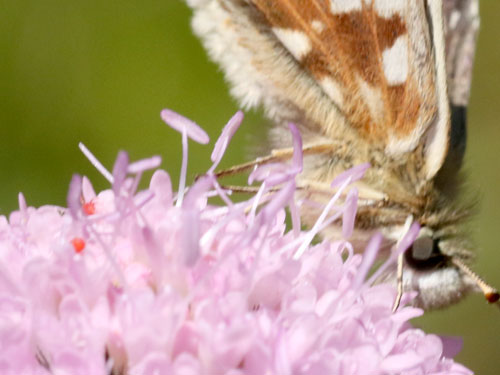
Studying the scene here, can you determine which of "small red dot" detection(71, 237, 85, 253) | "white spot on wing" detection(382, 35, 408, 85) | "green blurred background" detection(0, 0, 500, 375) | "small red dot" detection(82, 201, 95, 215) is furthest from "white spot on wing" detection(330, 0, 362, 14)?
"green blurred background" detection(0, 0, 500, 375)

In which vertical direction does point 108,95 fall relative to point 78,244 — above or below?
below

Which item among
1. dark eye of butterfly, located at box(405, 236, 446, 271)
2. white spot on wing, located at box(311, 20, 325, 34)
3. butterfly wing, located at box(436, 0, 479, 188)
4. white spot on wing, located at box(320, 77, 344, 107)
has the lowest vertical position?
dark eye of butterfly, located at box(405, 236, 446, 271)

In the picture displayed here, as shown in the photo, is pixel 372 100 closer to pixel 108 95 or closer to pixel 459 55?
pixel 459 55

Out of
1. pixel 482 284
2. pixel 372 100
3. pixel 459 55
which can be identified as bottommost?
pixel 482 284

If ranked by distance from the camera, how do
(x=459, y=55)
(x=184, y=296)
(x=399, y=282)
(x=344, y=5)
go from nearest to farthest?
1. (x=184, y=296)
2. (x=399, y=282)
3. (x=344, y=5)
4. (x=459, y=55)

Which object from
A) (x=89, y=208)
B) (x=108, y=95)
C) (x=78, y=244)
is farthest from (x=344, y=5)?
(x=108, y=95)

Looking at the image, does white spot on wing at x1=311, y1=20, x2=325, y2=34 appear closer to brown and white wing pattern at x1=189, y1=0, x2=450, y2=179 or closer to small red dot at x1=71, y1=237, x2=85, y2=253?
brown and white wing pattern at x1=189, y1=0, x2=450, y2=179
